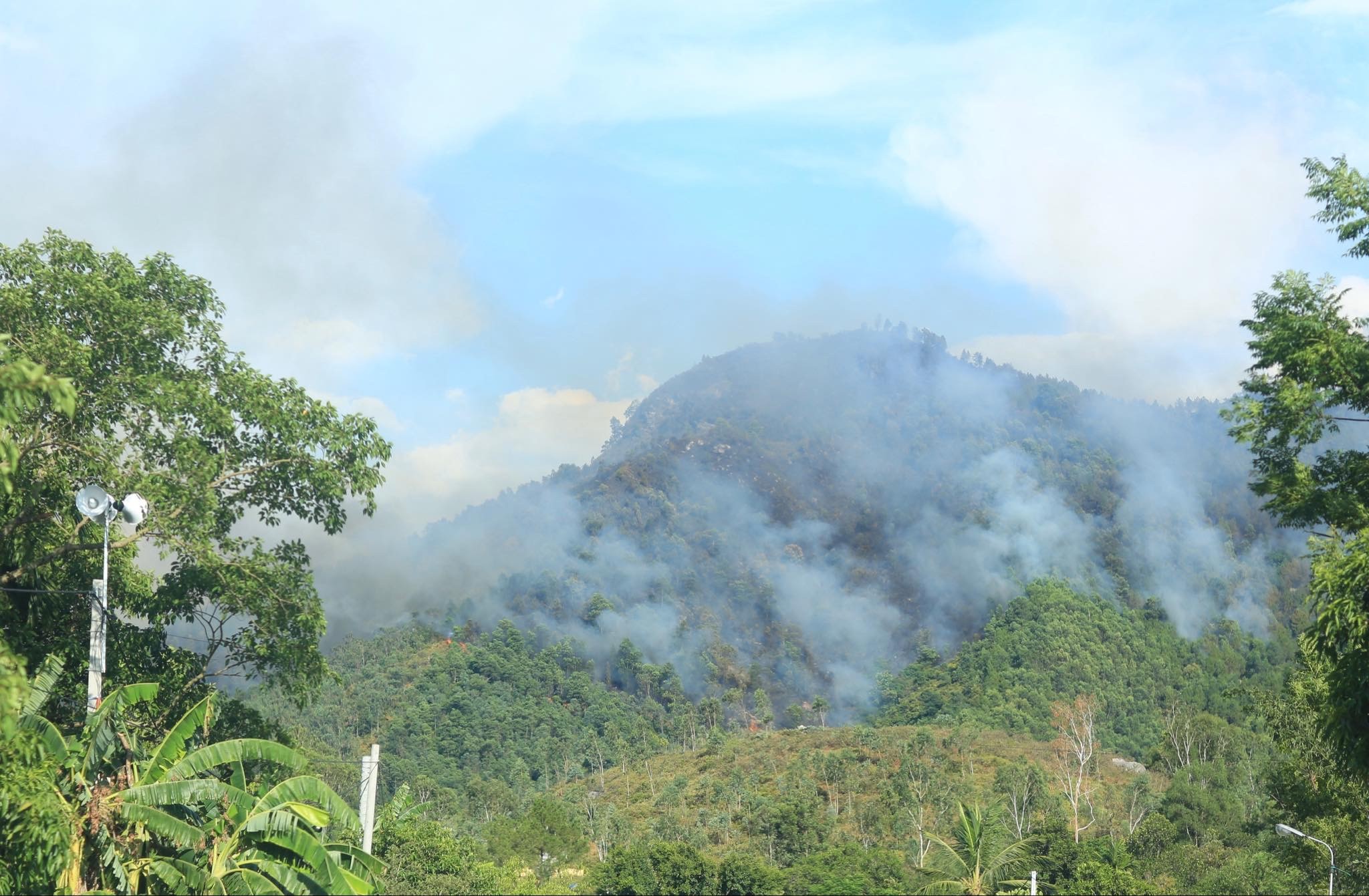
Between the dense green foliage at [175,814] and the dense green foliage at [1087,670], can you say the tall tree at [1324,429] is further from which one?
the dense green foliage at [1087,670]

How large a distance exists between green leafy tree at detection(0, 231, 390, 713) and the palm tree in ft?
86.3

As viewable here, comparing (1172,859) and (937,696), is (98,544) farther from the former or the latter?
(937,696)

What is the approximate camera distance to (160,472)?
66.4 feet

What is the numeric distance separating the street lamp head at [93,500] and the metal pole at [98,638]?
15 cm

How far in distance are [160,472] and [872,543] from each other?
15961 cm

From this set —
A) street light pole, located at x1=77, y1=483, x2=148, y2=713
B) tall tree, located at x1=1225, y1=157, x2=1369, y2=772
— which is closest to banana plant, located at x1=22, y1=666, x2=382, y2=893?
street light pole, located at x1=77, y1=483, x2=148, y2=713

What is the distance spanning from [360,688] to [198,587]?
105m

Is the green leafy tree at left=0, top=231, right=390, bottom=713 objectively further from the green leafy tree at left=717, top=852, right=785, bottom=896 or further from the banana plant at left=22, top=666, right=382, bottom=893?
the green leafy tree at left=717, top=852, right=785, bottom=896

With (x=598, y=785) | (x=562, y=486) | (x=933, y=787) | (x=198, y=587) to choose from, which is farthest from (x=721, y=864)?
(x=562, y=486)

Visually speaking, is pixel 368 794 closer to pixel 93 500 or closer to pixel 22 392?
pixel 93 500

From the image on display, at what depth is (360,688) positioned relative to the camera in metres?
122

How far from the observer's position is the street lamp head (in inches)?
712

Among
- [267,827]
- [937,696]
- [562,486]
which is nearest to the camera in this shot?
[267,827]

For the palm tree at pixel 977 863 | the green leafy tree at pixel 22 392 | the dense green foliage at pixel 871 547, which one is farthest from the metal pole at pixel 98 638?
the dense green foliage at pixel 871 547
